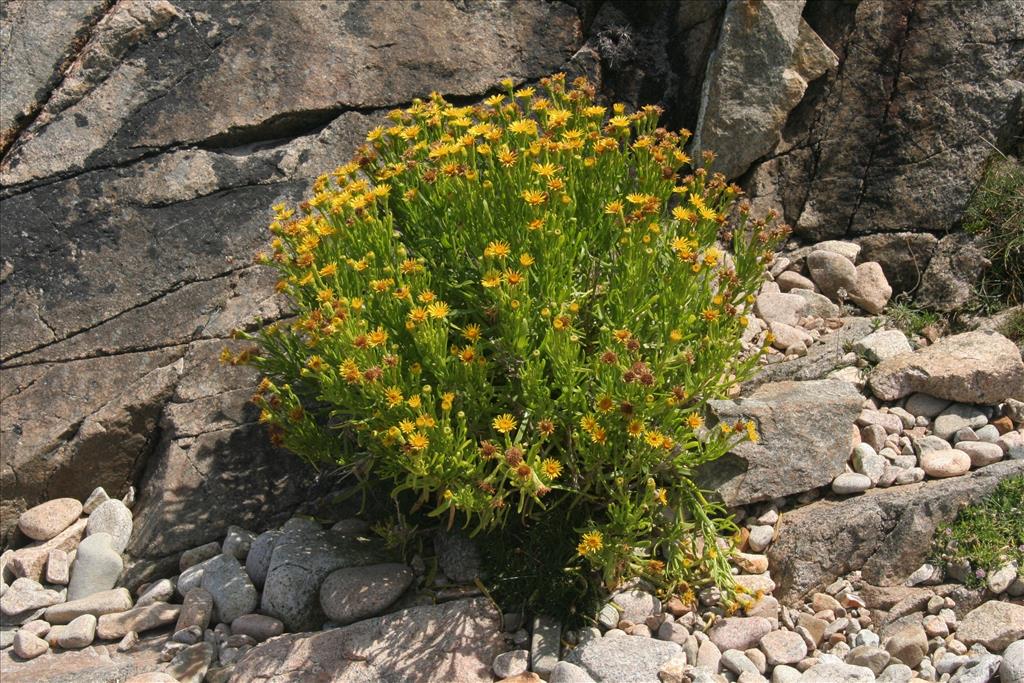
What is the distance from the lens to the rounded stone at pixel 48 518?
15.7 ft

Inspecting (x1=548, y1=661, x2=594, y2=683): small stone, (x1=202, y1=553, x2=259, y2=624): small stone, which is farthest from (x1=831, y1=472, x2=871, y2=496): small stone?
(x1=202, y1=553, x2=259, y2=624): small stone

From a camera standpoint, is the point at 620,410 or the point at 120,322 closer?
the point at 620,410

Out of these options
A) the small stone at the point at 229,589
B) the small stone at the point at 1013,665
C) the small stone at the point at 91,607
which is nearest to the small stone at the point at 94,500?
the small stone at the point at 91,607

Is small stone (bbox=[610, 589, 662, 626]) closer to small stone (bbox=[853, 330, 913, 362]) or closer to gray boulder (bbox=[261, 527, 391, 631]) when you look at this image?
gray boulder (bbox=[261, 527, 391, 631])

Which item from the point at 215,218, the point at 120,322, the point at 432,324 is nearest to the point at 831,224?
the point at 432,324

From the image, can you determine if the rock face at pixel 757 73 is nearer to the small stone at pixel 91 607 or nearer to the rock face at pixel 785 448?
the rock face at pixel 785 448

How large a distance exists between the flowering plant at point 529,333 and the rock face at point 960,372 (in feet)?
2.99

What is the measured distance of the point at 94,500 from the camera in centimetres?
489

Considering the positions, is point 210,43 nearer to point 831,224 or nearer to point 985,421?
point 831,224

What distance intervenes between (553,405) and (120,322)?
2637 millimetres

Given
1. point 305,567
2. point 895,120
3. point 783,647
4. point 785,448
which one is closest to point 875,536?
point 785,448

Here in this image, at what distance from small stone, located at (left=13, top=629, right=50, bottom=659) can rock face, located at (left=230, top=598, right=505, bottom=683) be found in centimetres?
99

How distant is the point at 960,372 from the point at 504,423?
7.40 feet

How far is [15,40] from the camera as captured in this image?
5.62m
